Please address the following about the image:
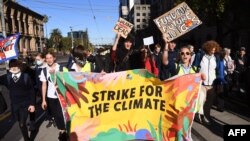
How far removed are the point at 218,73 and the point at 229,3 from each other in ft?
55.4

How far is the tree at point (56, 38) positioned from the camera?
105781 mm

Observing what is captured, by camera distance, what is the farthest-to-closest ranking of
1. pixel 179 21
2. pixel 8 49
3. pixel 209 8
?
pixel 209 8 < pixel 8 49 < pixel 179 21

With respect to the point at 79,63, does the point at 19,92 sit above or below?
below

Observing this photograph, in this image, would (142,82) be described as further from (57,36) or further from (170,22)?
(57,36)

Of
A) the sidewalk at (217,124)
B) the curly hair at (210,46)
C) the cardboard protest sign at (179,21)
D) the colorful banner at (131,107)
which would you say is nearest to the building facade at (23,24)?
the sidewalk at (217,124)

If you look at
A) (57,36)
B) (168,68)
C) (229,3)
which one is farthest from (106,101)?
(57,36)

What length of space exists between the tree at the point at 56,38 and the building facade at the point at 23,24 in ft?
14.2

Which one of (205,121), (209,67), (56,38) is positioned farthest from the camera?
(56,38)

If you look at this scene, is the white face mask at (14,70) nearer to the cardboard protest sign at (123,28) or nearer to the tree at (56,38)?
the cardboard protest sign at (123,28)

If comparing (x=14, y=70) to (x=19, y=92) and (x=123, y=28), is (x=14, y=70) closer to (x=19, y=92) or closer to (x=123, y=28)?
(x=19, y=92)

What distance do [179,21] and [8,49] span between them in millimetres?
5786

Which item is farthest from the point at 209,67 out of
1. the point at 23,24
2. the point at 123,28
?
the point at 23,24

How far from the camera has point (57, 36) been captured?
10862cm

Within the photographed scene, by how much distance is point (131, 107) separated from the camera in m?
5.19
